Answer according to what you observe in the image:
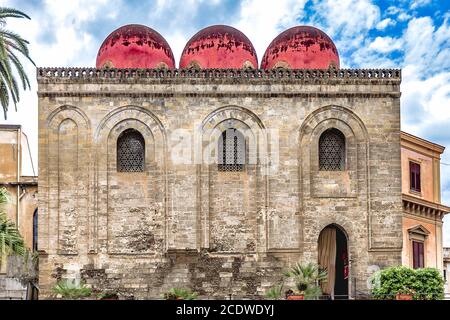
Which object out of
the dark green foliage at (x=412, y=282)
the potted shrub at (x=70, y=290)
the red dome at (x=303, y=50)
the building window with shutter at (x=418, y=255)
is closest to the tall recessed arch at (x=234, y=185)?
the red dome at (x=303, y=50)

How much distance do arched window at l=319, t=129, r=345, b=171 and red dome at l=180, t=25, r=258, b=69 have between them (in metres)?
4.24

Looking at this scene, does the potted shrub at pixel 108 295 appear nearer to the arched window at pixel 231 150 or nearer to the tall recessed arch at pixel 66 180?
the tall recessed arch at pixel 66 180

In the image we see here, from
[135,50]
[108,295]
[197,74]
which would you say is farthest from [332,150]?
[108,295]

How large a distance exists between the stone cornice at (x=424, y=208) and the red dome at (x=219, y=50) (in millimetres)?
8763

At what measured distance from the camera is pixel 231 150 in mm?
29891

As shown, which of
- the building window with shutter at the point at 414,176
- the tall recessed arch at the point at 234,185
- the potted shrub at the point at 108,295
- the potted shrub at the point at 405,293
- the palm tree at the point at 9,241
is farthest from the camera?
the building window with shutter at the point at 414,176

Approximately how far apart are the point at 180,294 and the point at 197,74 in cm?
826

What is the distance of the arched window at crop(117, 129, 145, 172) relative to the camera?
29859 millimetres

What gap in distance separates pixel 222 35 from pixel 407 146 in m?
9.80

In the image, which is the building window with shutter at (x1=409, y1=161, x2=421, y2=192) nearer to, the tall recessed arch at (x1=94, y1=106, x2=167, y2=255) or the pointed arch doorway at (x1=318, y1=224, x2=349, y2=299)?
the pointed arch doorway at (x1=318, y1=224, x2=349, y2=299)

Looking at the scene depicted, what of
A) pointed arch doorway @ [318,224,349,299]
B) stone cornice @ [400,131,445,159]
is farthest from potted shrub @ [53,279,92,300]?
stone cornice @ [400,131,445,159]

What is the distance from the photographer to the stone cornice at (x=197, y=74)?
29.7 metres
